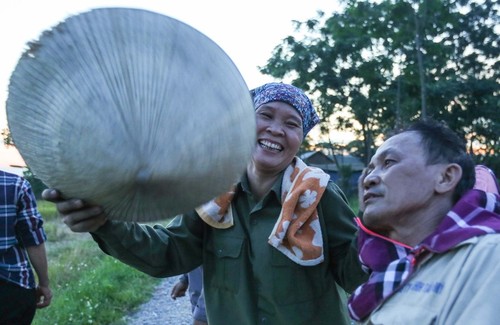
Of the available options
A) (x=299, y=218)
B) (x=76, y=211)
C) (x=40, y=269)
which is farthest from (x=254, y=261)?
(x=40, y=269)

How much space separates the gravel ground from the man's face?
5.03 m

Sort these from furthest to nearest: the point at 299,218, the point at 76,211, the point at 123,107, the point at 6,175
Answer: the point at 6,175, the point at 299,218, the point at 76,211, the point at 123,107

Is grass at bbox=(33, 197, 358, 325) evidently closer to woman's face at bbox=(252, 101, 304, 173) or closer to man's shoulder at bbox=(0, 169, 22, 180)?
man's shoulder at bbox=(0, 169, 22, 180)

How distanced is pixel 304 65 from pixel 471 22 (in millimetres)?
8144

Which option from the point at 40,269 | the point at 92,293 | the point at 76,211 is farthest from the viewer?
the point at 92,293

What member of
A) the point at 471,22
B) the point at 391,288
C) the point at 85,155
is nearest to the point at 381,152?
the point at 391,288

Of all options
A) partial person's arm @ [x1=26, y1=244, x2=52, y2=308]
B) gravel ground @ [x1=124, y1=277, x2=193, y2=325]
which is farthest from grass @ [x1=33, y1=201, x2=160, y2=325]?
partial person's arm @ [x1=26, y1=244, x2=52, y2=308]

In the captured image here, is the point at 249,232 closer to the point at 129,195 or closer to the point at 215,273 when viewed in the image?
the point at 215,273

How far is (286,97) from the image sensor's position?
7.54 feet

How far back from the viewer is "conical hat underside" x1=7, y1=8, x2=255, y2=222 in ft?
4.58

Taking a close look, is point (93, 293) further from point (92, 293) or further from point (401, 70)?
point (401, 70)

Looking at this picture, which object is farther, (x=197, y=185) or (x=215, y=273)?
(x=215, y=273)

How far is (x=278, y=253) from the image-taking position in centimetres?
222

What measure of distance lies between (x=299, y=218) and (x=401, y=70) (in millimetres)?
18003
